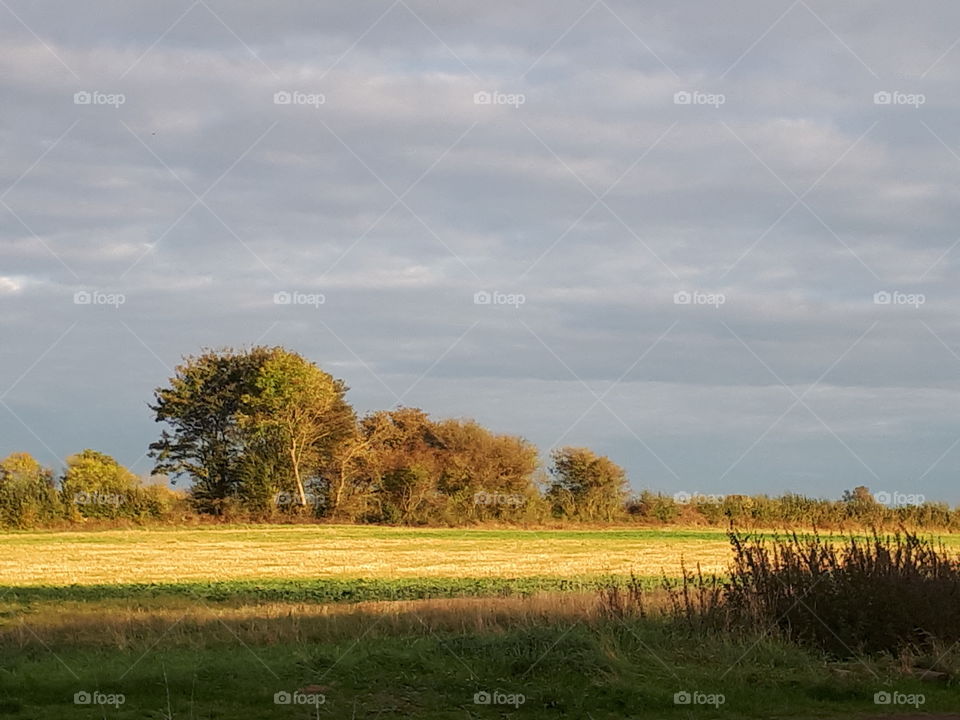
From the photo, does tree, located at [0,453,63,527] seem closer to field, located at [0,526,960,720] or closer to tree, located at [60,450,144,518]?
tree, located at [60,450,144,518]

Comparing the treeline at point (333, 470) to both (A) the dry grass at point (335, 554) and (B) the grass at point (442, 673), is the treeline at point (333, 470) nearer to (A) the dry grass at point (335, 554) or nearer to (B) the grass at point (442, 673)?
(A) the dry grass at point (335, 554)

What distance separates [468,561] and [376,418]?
4288 centimetres

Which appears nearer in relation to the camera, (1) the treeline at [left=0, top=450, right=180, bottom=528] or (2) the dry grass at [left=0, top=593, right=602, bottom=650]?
(2) the dry grass at [left=0, top=593, right=602, bottom=650]

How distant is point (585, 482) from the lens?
2987 inches

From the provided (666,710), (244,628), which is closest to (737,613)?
(666,710)

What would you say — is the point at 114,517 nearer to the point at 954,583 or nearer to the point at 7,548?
the point at 7,548

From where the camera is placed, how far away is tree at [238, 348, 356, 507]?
7300 centimetres

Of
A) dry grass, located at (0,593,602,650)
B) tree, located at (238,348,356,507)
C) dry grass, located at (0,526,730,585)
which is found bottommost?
dry grass, located at (0,593,602,650)

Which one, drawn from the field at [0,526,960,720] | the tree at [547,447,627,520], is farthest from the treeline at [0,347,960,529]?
the field at [0,526,960,720]

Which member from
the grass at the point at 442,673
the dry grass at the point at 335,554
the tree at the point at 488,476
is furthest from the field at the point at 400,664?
the tree at the point at 488,476

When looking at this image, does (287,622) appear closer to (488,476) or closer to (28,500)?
(28,500)

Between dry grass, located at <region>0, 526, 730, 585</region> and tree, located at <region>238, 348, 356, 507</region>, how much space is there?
9.93m

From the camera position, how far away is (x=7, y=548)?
1823 inches

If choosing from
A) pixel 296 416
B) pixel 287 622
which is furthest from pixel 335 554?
pixel 296 416
